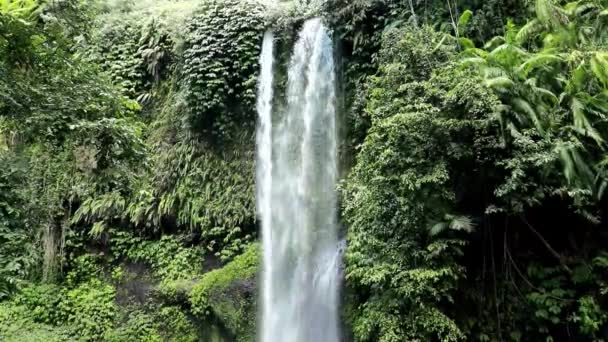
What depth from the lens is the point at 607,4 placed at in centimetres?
602

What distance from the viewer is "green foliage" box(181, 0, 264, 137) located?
9.79 metres

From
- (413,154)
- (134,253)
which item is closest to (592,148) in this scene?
(413,154)

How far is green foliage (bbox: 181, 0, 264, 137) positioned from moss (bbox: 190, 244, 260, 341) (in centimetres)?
282

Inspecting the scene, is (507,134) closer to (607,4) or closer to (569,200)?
(569,200)

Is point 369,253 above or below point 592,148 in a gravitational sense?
below

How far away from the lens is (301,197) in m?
8.48

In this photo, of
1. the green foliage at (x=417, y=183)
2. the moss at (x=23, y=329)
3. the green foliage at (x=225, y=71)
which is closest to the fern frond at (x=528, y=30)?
the green foliage at (x=417, y=183)

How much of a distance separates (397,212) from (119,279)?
6.91 metres

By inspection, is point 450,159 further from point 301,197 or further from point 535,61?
point 301,197

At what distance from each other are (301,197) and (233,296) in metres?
2.02

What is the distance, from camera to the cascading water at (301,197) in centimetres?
743

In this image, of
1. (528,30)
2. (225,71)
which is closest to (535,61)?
(528,30)

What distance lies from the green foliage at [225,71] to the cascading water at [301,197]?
30cm

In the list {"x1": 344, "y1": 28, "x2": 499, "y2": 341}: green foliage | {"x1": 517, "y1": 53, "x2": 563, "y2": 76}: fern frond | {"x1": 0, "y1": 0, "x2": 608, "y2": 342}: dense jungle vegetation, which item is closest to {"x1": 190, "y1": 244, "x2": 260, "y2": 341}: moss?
{"x1": 0, "y1": 0, "x2": 608, "y2": 342}: dense jungle vegetation
